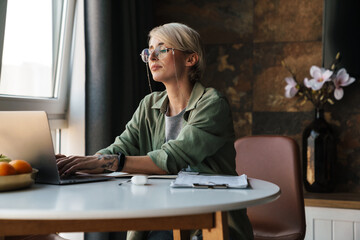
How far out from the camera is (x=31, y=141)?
1364mm

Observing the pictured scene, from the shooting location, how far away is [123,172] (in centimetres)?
176

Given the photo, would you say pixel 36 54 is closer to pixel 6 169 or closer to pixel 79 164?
pixel 79 164

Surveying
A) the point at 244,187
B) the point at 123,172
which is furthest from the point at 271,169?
the point at 244,187

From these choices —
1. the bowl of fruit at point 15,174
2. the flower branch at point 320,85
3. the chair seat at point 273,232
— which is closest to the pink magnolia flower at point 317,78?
the flower branch at point 320,85

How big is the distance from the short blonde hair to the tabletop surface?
0.70 m

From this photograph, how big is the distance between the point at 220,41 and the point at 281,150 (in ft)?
4.52

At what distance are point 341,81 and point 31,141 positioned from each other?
2.35 m

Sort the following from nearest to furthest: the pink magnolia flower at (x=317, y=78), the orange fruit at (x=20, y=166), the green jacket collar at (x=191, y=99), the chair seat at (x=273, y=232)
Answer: the orange fruit at (x=20, y=166), the green jacket collar at (x=191, y=99), the chair seat at (x=273, y=232), the pink magnolia flower at (x=317, y=78)

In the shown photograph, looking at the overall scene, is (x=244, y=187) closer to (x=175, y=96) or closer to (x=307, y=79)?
(x=175, y=96)

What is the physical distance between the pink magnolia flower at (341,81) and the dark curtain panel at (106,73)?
4.45 ft

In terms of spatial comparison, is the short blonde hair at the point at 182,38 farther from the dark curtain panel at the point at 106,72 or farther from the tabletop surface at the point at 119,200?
the dark curtain panel at the point at 106,72

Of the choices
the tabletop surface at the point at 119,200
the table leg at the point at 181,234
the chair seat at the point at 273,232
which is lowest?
the chair seat at the point at 273,232

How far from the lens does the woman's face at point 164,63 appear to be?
6.21 ft

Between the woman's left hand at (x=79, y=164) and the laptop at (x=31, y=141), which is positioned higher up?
the laptop at (x=31, y=141)
